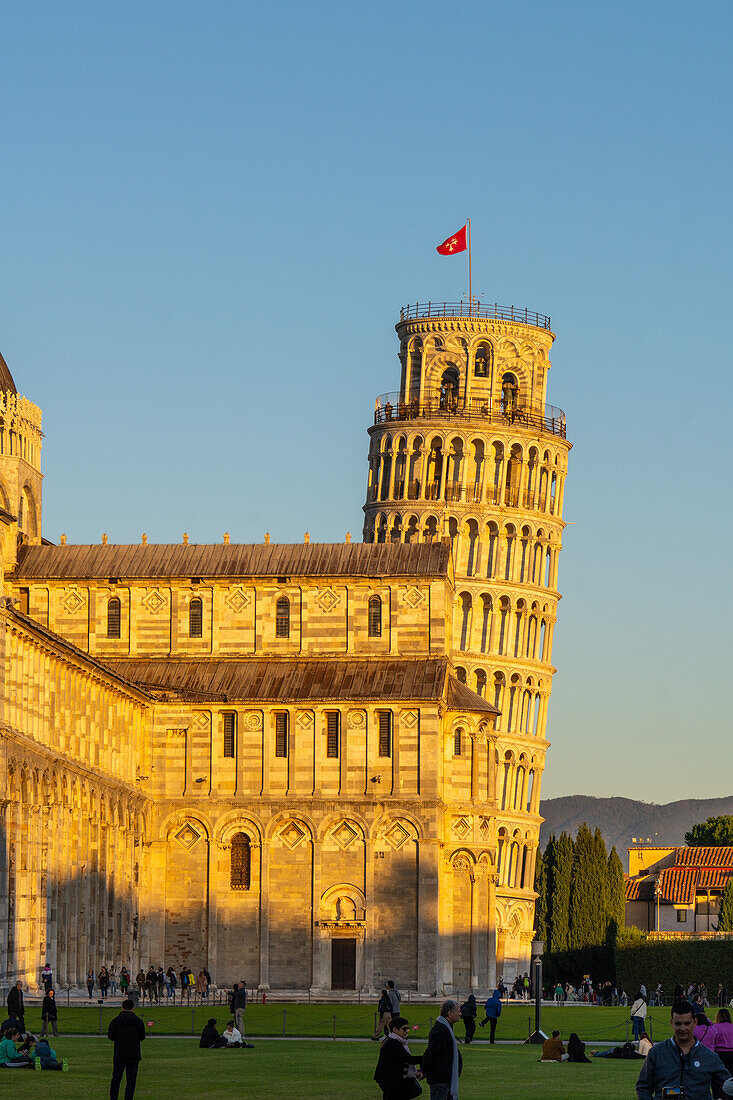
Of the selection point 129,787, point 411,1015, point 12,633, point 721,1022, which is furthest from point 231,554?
point 721,1022

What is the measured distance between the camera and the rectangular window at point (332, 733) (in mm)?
84062

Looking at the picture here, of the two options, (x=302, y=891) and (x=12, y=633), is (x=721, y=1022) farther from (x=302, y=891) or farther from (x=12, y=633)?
(x=302, y=891)

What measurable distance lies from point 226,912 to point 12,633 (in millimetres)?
22155

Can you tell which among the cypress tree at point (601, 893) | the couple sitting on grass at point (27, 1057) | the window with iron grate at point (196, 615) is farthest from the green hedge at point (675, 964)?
the couple sitting on grass at point (27, 1057)

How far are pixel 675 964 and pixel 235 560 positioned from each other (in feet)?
106

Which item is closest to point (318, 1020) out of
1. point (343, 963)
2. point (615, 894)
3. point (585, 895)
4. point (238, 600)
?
point (343, 963)

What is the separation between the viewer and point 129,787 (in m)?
81.2

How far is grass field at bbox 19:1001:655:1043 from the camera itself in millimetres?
54531

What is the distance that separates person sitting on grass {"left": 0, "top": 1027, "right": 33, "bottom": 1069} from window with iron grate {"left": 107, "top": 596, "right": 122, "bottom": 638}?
50.7m

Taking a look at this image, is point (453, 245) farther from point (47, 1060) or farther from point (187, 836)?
point (47, 1060)

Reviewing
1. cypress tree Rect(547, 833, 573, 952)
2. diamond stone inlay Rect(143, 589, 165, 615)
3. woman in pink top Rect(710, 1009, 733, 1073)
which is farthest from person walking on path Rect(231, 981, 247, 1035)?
cypress tree Rect(547, 833, 573, 952)

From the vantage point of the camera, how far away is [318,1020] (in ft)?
202

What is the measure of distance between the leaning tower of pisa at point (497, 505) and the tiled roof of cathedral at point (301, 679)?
28.1 metres

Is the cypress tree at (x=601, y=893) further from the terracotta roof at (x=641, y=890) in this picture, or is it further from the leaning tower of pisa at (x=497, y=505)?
the terracotta roof at (x=641, y=890)
